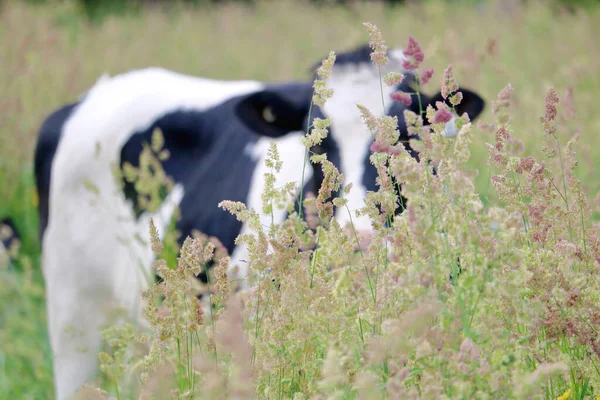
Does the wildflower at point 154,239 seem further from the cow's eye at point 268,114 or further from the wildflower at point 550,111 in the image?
the cow's eye at point 268,114

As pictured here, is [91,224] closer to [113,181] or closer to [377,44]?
[113,181]

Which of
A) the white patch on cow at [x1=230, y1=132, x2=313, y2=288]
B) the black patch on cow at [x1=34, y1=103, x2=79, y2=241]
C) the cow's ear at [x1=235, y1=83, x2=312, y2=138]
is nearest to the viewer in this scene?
the white patch on cow at [x1=230, y1=132, x2=313, y2=288]

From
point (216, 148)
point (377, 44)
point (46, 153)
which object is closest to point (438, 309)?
point (377, 44)

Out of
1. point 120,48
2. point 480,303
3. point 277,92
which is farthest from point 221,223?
point 120,48

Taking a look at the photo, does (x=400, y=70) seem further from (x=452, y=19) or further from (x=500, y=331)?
(x=452, y=19)

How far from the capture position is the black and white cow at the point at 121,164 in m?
3.13

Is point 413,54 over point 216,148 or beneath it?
beneath

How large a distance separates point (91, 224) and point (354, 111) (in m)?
1.41

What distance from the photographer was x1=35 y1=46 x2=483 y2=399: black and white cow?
10.3 ft

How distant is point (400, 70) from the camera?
2.79 metres

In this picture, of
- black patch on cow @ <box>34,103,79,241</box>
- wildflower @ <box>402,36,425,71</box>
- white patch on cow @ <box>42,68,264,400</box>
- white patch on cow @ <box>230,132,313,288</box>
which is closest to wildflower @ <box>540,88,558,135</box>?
wildflower @ <box>402,36,425,71</box>

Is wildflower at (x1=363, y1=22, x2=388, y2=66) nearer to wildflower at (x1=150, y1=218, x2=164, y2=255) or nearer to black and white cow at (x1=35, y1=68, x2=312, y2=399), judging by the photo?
wildflower at (x1=150, y1=218, x2=164, y2=255)

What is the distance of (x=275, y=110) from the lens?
3.10m

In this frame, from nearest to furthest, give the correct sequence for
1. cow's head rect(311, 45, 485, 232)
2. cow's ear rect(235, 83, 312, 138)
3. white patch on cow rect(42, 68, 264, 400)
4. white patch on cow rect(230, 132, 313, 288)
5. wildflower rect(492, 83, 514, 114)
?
wildflower rect(492, 83, 514, 114), cow's head rect(311, 45, 485, 232), white patch on cow rect(230, 132, 313, 288), cow's ear rect(235, 83, 312, 138), white patch on cow rect(42, 68, 264, 400)
